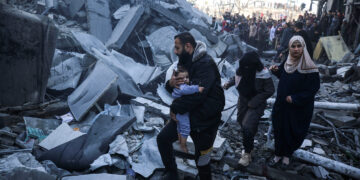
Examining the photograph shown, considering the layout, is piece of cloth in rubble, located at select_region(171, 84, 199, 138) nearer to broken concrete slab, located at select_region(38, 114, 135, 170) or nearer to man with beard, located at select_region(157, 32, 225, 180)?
man with beard, located at select_region(157, 32, 225, 180)

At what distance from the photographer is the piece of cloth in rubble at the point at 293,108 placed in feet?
9.02

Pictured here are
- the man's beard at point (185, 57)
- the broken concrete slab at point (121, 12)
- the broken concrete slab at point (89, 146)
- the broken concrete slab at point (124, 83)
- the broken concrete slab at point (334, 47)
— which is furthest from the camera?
the broken concrete slab at point (334, 47)

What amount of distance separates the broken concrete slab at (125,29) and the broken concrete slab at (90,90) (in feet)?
9.17

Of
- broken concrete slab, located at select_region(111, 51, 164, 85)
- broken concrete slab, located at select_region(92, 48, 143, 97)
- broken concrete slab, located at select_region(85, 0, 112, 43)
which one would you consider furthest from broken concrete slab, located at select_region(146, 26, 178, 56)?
broken concrete slab, located at select_region(92, 48, 143, 97)

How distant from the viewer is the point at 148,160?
10.4 feet

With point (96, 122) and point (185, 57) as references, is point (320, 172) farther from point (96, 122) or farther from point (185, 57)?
point (96, 122)

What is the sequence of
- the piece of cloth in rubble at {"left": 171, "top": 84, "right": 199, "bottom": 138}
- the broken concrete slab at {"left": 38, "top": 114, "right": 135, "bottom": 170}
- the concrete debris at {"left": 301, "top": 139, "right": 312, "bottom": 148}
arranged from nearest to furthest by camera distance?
the piece of cloth in rubble at {"left": 171, "top": 84, "right": 199, "bottom": 138} < the broken concrete slab at {"left": 38, "top": 114, "right": 135, "bottom": 170} < the concrete debris at {"left": 301, "top": 139, "right": 312, "bottom": 148}

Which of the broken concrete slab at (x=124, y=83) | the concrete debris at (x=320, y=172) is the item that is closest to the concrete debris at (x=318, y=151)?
the concrete debris at (x=320, y=172)

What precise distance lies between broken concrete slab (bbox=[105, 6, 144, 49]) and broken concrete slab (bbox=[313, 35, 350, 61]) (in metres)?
7.67

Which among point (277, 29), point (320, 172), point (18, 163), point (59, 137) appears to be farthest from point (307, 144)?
point (277, 29)

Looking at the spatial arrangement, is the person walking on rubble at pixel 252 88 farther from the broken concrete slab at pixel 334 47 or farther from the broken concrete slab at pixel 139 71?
the broken concrete slab at pixel 334 47

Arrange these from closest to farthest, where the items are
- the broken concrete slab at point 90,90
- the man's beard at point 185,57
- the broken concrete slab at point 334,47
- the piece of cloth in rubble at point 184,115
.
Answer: the piece of cloth in rubble at point 184,115 → the man's beard at point 185,57 → the broken concrete slab at point 90,90 → the broken concrete slab at point 334,47

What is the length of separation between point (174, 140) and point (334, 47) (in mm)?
10237

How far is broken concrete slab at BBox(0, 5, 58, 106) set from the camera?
347 centimetres
